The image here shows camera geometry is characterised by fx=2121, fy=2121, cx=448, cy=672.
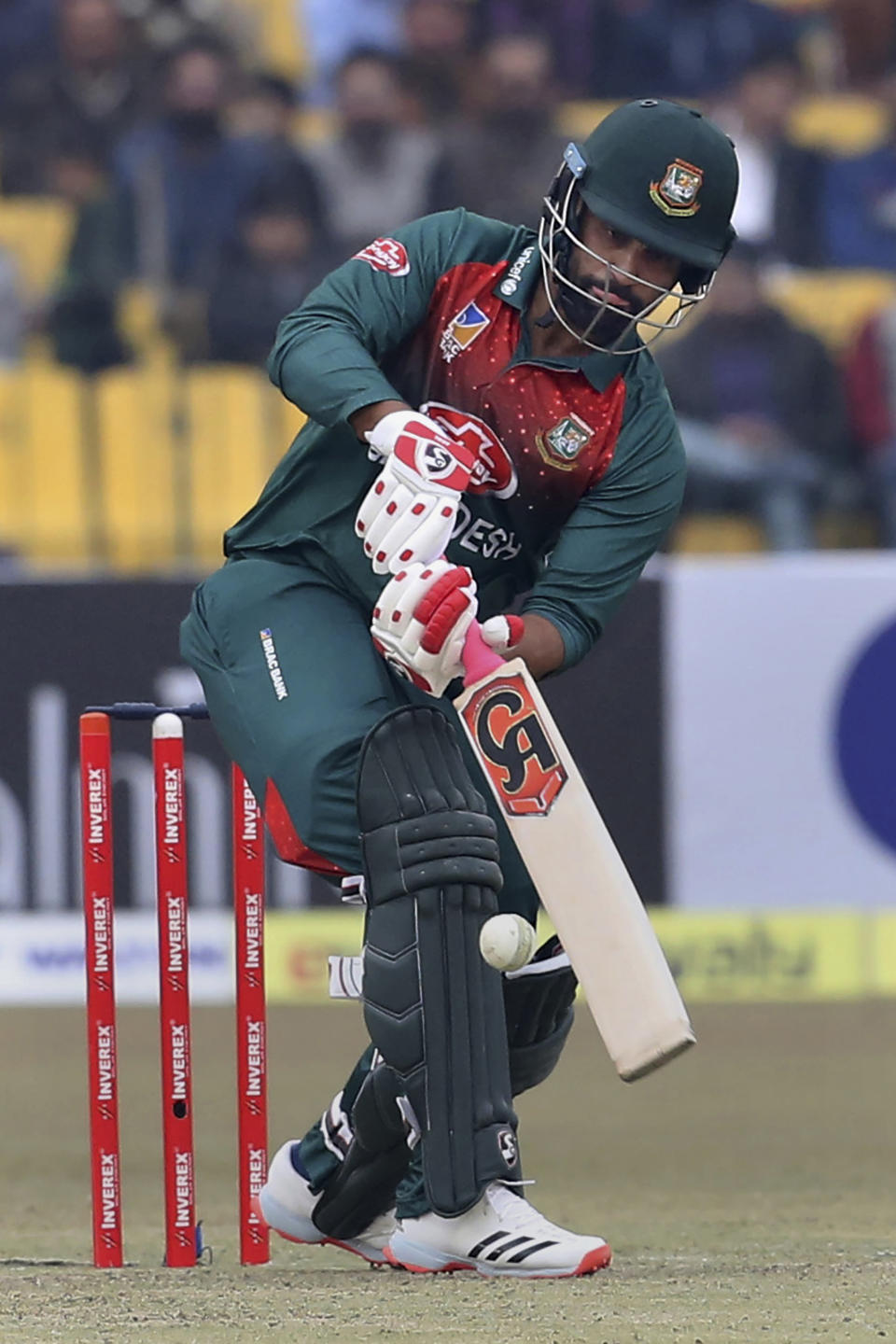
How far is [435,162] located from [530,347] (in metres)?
5.43

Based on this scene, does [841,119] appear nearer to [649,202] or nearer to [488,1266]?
[649,202]

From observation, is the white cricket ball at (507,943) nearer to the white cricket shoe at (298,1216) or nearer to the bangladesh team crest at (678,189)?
the white cricket shoe at (298,1216)

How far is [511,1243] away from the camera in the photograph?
3242mm

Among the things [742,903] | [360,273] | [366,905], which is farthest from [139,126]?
[366,905]

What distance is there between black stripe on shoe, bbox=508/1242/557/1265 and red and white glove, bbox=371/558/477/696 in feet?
2.89

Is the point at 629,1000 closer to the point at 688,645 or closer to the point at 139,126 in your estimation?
the point at 688,645

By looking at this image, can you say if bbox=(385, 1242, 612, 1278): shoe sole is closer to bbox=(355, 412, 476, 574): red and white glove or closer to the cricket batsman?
the cricket batsman

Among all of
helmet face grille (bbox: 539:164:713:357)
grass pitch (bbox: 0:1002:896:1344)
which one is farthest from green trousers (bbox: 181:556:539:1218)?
helmet face grille (bbox: 539:164:713:357)

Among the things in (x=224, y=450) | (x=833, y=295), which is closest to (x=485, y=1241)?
(x=224, y=450)

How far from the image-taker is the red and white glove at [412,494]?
3.14 metres

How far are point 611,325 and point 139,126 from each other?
5.83m

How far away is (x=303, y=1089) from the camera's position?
18.1 ft

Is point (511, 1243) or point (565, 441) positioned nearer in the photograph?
point (511, 1243)

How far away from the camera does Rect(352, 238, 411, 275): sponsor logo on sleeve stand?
3.47 meters
